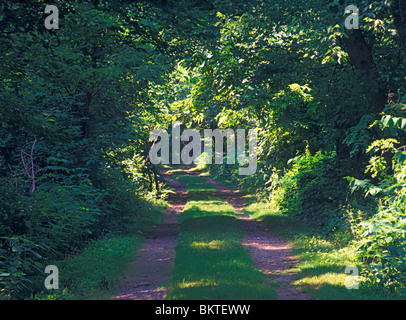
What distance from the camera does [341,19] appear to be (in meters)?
13.1

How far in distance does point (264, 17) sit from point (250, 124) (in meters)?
11.9

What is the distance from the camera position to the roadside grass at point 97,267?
378 inches

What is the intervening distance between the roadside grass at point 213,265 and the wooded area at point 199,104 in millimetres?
2438

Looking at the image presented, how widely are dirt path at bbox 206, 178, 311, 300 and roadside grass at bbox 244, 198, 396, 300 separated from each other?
23 cm

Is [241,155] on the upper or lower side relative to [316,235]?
upper

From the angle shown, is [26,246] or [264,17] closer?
[26,246]

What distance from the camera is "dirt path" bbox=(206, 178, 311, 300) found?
1011 cm

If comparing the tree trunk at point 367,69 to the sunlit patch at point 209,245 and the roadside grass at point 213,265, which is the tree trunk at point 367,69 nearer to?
the roadside grass at point 213,265

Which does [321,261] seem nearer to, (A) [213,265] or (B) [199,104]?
(A) [213,265]

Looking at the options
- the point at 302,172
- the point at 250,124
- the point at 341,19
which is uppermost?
the point at 341,19

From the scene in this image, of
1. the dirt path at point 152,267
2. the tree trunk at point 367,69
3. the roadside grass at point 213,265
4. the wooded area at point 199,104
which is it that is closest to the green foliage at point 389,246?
the wooded area at point 199,104

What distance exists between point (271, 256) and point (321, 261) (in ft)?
6.86
